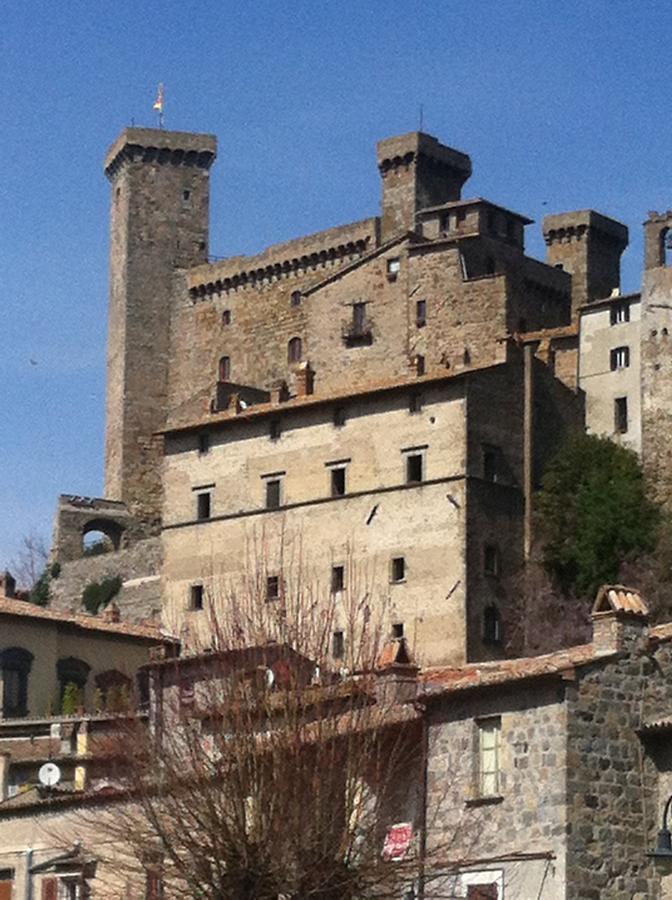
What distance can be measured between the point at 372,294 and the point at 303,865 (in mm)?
59599

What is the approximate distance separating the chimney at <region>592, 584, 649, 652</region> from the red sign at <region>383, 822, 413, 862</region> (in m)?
3.70

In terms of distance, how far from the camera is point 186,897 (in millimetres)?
35188

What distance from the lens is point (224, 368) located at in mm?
104500

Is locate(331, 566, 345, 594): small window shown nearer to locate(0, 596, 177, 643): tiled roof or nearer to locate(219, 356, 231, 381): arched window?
locate(0, 596, 177, 643): tiled roof

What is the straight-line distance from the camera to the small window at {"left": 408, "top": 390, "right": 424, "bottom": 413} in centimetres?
7669

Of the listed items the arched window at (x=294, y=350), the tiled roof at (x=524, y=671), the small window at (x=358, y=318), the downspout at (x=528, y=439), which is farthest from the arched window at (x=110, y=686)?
the arched window at (x=294, y=350)

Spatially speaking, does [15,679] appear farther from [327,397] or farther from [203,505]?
[327,397]

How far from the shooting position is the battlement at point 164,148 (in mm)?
111812

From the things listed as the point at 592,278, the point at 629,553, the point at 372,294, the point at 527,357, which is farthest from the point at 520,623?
the point at 592,278

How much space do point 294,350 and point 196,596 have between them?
2372cm

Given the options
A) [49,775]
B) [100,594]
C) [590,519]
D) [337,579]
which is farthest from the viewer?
[100,594]

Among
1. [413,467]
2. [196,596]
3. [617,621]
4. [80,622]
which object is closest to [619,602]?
[617,621]

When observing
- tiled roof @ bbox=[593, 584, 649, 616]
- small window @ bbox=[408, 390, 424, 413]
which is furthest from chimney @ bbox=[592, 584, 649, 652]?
small window @ bbox=[408, 390, 424, 413]

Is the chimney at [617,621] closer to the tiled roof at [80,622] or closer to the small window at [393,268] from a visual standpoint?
the tiled roof at [80,622]
